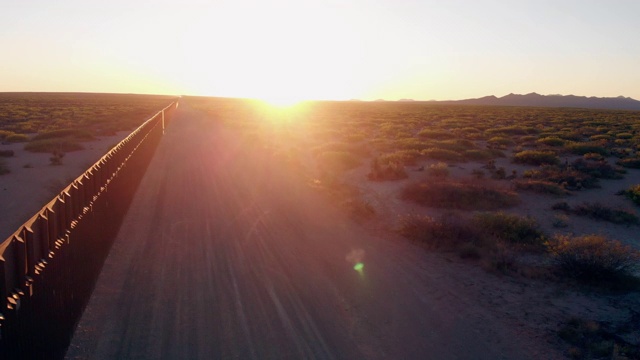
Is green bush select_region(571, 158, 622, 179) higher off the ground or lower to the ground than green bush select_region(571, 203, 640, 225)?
lower

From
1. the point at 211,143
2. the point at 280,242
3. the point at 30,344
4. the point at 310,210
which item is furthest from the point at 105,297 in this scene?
the point at 211,143

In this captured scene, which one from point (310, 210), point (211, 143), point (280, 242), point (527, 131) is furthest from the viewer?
point (527, 131)

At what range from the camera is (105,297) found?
8500mm

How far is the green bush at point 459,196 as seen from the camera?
16625 mm

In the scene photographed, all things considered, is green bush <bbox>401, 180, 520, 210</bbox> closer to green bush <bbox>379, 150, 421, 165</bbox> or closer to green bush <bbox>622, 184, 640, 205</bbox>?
green bush <bbox>622, 184, 640, 205</bbox>

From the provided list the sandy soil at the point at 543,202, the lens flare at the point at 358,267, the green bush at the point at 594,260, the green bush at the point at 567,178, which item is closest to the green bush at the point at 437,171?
the sandy soil at the point at 543,202

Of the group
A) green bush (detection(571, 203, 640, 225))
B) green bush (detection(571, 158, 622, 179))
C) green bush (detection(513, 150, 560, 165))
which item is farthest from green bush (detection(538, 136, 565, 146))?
green bush (detection(571, 203, 640, 225))

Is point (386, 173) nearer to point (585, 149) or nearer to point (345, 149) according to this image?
point (345, 149)

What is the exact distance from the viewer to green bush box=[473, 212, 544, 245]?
12.7 metres

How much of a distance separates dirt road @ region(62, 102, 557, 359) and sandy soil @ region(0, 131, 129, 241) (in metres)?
2.77

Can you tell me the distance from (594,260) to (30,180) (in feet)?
58.3

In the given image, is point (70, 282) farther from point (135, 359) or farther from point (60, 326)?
point (135, 359)

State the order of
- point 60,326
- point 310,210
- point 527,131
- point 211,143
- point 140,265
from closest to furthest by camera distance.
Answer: point 60,326
point 140,265
point 310,210
point 211,143
point 527,131

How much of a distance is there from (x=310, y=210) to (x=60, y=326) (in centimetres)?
943
